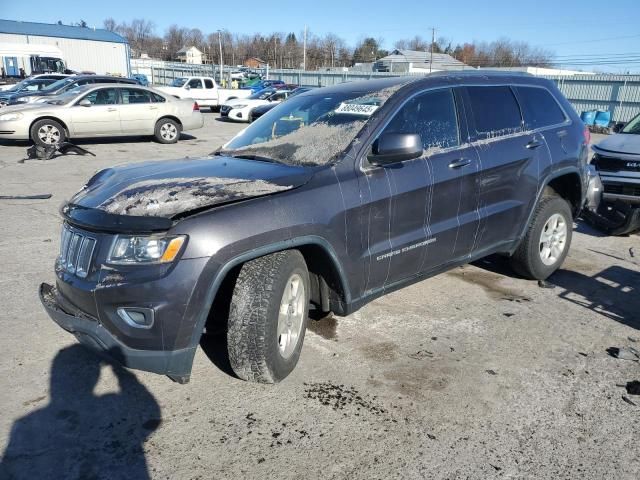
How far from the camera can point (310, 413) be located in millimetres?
2998

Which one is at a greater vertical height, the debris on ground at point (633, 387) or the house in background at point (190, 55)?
the house in background at point (190, 55)

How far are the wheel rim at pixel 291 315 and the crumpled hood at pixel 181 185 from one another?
60cm

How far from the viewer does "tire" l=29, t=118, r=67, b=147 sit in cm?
1288

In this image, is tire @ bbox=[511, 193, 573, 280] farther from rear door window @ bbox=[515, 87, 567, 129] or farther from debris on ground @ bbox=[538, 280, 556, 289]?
rear door window @ bbox=[515, 87, 567, 129]

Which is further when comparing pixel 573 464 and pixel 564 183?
pixel 564 183

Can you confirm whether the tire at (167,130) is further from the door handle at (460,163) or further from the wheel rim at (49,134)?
the door handle at (460,163)

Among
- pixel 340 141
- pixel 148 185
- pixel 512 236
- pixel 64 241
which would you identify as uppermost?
pixel 340 141

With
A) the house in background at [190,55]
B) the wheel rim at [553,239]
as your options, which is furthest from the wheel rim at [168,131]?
the house in background at [190,55]

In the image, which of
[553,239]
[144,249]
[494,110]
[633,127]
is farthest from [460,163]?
[633,127]

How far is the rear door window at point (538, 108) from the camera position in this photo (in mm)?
4754

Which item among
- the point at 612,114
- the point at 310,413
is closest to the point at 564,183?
the point at 310,413

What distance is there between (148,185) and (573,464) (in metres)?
2.71

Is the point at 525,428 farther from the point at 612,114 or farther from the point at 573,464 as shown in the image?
the point at 612,114

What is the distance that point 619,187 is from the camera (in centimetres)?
703
